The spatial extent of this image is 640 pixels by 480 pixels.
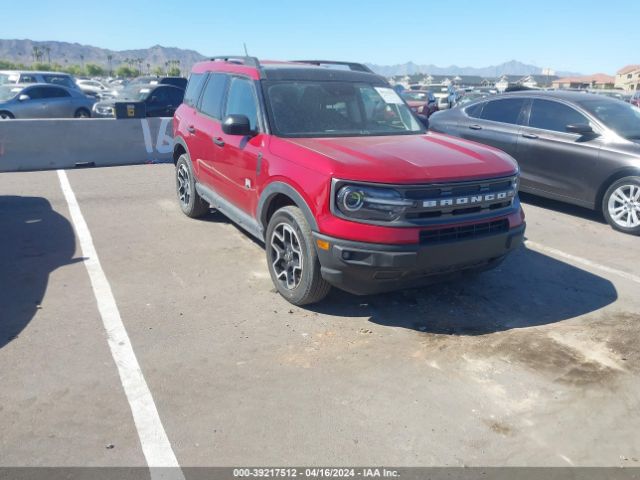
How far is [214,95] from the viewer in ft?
20.2

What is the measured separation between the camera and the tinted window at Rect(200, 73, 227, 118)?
19.6ft

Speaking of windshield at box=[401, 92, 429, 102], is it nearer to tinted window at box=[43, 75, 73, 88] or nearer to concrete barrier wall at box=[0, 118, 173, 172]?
tinted window at box=[43, 75, 73, 88]

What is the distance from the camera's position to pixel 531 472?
278 cm

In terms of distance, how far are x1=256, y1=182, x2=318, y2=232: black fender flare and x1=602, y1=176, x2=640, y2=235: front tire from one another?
4966 mm

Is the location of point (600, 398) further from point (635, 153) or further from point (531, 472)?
point (635, 153)

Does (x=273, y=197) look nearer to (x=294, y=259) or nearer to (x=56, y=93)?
(x=294, y=259)

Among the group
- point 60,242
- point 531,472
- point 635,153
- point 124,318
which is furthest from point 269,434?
point 635,153

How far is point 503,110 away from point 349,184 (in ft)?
19.1

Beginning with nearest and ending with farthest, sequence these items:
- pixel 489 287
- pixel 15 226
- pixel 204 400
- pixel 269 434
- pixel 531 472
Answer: pixel 531 472
pixel 269 434
pixel 204 400
pixel 489 287
pixel 15 226

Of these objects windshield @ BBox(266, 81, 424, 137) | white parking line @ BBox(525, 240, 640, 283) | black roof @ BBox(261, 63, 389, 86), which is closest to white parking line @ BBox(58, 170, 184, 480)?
windshield @ BBox(266, 81, 424, 137)

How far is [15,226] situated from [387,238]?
17.0ft

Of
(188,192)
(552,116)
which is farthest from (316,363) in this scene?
(552,116)

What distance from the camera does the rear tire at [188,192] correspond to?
6961mm

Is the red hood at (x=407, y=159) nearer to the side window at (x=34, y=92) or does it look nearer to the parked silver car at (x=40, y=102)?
the parked silver car at (x=40, y=102)
